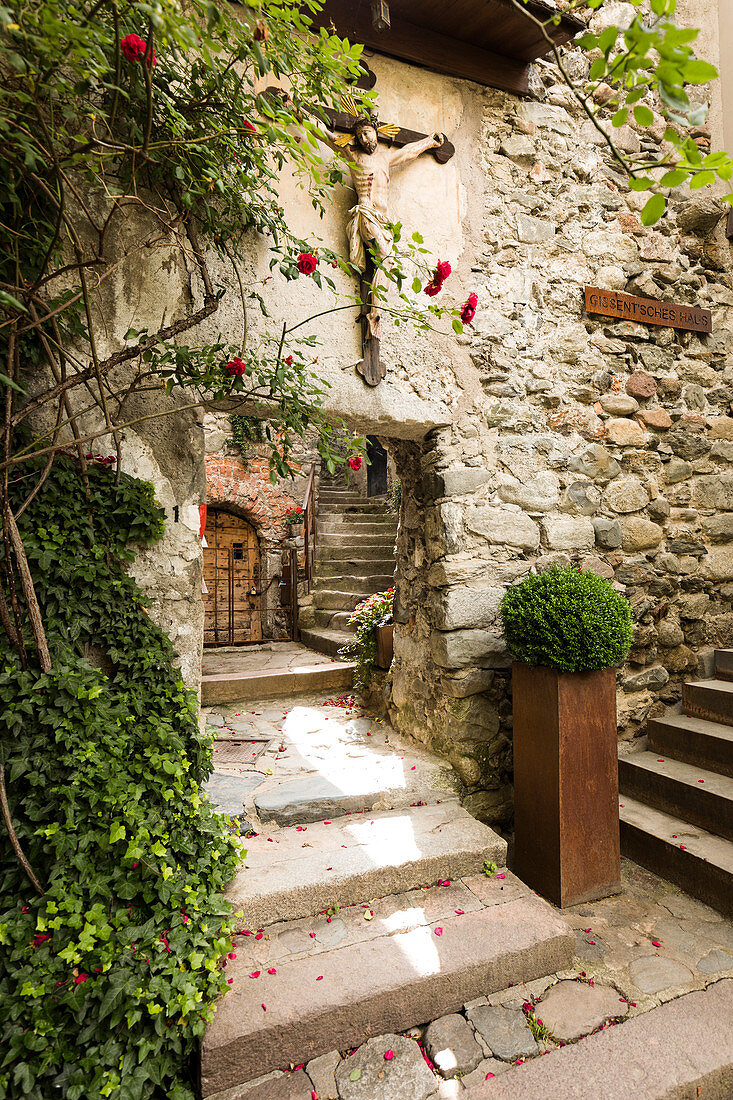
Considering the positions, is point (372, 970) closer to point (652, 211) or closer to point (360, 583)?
point (652, 211)

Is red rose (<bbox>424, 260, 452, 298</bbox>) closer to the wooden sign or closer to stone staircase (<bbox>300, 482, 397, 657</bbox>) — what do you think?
Result: the wooden sign

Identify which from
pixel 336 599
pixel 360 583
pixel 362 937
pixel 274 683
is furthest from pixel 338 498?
pixel 362 937

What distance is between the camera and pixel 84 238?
2.09 m

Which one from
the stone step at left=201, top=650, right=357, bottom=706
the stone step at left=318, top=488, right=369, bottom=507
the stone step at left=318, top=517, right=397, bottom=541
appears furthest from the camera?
the stone step at left=318, top=488, right=369, bottom=507

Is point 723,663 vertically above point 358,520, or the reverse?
point 358,520

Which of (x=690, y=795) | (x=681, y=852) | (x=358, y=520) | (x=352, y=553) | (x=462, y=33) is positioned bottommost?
(x=681, y=852)

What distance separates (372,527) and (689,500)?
4.16 meters

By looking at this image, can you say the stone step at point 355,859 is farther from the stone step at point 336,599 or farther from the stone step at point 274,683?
the stone step at point 336,599

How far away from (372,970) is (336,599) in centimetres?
414

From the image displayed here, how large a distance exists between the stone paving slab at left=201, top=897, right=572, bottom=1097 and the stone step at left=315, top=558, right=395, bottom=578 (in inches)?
168

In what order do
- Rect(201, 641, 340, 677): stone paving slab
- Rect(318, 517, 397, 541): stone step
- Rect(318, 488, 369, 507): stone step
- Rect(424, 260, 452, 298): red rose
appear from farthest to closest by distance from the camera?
Rect(318, 488, 369, 507): stone step
Rect(318, 517, 397, 541): stone step
Rect(201, 641, 340, 677): stone paving slab
Rect(424, 260, 452, 298): red rose

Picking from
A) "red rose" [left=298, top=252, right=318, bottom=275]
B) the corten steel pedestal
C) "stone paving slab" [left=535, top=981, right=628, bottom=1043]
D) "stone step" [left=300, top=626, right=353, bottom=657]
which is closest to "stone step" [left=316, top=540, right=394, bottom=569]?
"stone step" [left=300, top=626, right=353, bottom=657]

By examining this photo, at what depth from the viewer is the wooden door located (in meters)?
7.73

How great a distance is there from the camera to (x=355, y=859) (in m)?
2.12
